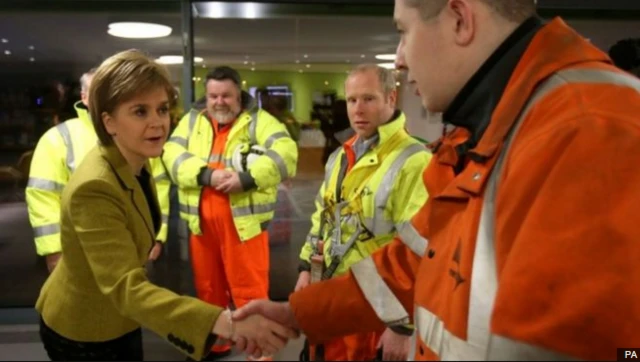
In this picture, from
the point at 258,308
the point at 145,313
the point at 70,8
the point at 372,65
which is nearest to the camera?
the point at 145,313

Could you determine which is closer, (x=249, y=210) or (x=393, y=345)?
(x=393, y=345)

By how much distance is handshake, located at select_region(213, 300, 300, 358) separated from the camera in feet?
4.95

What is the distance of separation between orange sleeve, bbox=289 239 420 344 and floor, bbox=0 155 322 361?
2.14m

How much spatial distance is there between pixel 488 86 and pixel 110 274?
110cm

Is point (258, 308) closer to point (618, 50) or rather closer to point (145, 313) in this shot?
point (145, 313)

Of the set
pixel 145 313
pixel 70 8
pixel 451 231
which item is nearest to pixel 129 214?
pixel 145 313

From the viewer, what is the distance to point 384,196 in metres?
2.20

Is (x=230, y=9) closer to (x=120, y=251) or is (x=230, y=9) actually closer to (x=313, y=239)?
(x=313, y=239)

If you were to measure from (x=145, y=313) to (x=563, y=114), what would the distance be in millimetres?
1144

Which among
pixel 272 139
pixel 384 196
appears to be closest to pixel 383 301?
pixel 384 196

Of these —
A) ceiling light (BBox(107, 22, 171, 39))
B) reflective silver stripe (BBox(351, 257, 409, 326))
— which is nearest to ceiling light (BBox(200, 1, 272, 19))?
ceiling light (BBox(107, 22, 171, 39))

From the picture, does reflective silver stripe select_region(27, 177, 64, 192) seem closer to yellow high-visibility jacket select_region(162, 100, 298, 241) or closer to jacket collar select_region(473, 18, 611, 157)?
yellow high-visibility jacket select_region(162, 100, 298, 241)

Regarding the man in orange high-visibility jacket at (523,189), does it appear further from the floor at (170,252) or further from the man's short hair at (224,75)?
the floor at (170,252)

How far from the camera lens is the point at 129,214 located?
1.60 meters
